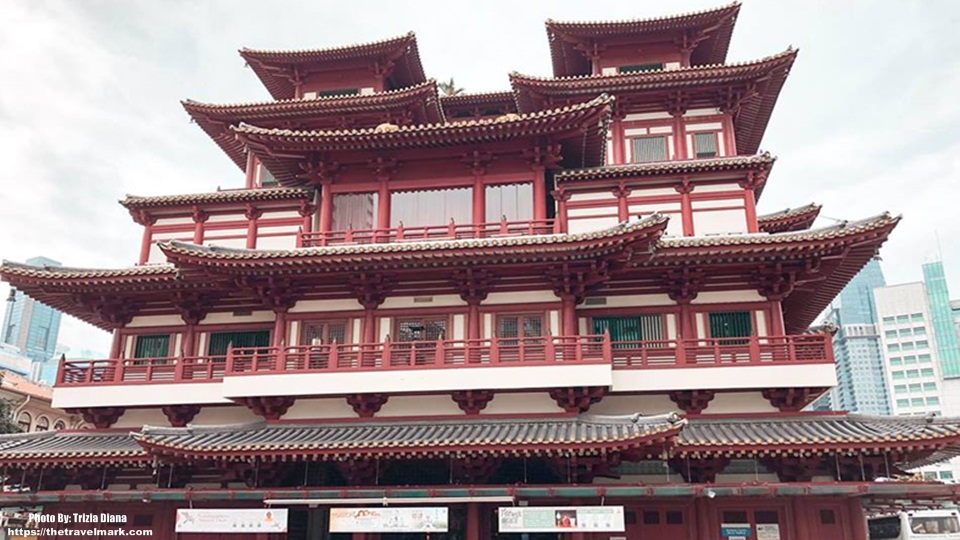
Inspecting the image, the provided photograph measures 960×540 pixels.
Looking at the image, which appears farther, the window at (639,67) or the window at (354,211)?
the window at (639,67)

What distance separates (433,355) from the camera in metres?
18.4

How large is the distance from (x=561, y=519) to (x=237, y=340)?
36.4ft

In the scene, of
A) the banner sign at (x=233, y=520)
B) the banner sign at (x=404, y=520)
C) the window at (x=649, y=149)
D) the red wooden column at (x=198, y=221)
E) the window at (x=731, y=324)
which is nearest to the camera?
the banner sign at (x=404, y=520)

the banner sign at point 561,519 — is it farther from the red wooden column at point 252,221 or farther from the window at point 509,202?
the red wooden column at point 252,221

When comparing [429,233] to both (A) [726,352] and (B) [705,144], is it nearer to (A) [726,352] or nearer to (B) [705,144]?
(A) [726,352]

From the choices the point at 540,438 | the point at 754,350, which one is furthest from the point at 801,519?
the point at 540,438

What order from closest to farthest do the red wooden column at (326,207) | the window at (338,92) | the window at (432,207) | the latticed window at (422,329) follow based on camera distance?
the latticed window at (422,329) < the window at (432,207) < the red wooden column at (326,207) < the window at (338,92)

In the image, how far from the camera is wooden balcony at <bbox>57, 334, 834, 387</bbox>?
683 inches

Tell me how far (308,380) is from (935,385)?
14708 centimetres

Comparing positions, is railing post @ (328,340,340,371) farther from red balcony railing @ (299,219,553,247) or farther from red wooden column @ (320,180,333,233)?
red wooden column @ (320,180,333,233)

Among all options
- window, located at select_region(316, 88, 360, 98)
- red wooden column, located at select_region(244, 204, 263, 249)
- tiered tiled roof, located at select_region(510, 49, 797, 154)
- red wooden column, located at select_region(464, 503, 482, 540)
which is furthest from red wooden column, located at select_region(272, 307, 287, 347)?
tiered tiled roof, located at select_region(510, 49, 797, 154)

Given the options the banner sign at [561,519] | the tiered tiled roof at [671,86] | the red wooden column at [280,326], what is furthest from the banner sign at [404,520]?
the tiered tiled roof at [671,86]

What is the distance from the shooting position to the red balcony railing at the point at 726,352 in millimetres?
17359

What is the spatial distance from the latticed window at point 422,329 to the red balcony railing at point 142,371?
505 centimetres
